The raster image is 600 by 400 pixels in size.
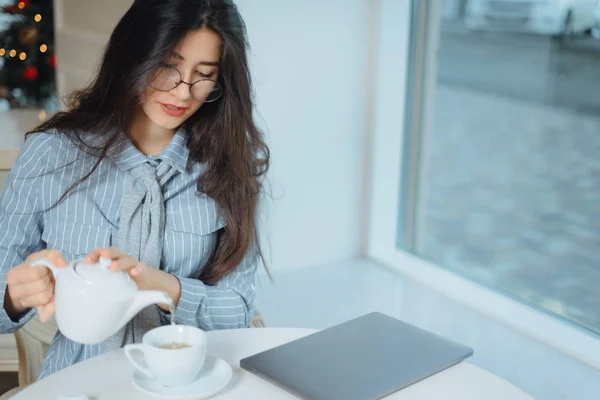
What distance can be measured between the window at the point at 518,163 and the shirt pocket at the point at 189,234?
1.08m

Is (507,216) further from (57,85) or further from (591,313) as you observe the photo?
(57,85)

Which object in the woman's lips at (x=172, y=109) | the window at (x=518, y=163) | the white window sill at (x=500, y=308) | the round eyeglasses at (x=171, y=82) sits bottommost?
the white window sill at (x=500, y=308)

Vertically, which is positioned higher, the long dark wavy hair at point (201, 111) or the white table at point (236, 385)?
the long dark wavy hair at point (201, 111)

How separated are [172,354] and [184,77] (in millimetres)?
497

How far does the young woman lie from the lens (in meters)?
1.24

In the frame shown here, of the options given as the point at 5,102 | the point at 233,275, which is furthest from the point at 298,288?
the point at 5,102

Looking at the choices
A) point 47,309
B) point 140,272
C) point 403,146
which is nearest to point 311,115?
point 403,146

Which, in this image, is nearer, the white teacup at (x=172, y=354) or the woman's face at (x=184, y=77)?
the white teacup at (x=172, y=354)

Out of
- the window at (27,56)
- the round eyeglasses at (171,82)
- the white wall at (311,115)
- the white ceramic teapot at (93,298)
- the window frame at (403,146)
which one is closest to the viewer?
the white ceramic teapot at (93,298)

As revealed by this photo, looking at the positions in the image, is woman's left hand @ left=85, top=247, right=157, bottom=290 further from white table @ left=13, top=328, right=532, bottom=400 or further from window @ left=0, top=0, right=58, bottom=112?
window @ left=0, top=0, right=58, bottom=112

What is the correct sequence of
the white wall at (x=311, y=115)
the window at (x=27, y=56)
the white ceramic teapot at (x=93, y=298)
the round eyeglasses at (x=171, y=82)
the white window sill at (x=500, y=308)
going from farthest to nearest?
1. the window at (x=27, y=56)
2. the white wall at (x=311, y=115)
3. the white window sill at (x=500, y=308)
4. the round eyeglasses at (x=171, y=82)
5. the white ceramic teapot at (x=93, y=298)

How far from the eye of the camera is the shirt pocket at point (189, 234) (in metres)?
1.32

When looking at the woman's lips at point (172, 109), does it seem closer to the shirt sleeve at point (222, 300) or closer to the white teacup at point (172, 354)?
the shirt sleeve at point (222, 300)

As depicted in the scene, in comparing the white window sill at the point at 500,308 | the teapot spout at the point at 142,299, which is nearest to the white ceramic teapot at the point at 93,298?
the teapot spout at the point at 142,299
